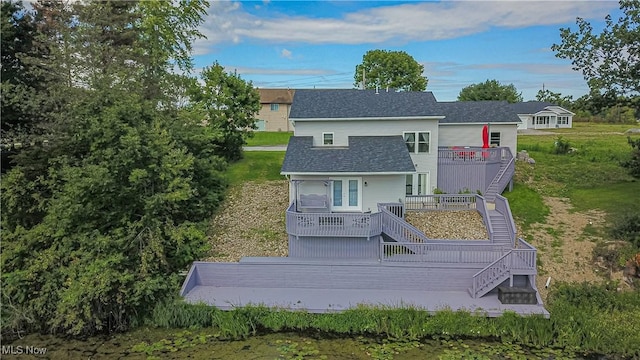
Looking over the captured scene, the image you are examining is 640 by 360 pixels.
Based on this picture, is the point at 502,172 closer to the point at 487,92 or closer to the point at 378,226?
the point at 378,226

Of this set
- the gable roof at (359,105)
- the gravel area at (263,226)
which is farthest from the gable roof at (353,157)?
the gravel area at (263,226)

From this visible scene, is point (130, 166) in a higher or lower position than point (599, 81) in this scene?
lower

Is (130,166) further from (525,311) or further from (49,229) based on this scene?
(525,311)

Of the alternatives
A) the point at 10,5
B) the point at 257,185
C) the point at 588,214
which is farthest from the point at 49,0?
the point at 588,214

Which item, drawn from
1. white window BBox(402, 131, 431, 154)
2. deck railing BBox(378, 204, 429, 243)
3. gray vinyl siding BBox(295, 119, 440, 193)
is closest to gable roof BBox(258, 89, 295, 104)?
gray vinyl siding BBox(295, 119, 440, 193)

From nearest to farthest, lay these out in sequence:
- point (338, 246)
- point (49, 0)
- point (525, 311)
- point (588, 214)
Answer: point (525, 311)
point (338, 246)
point (588, 214)
point (49, 0)

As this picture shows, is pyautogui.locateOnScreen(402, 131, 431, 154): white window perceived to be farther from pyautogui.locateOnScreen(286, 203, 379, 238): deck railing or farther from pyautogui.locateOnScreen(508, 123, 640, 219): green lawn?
pyautogui.locateOnScreen(286, 203, 379, 238): deck railing
